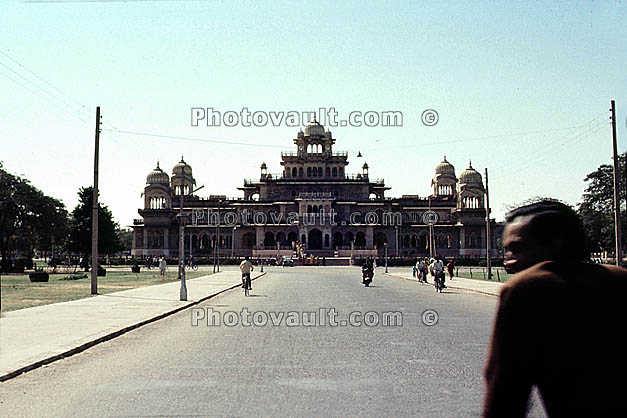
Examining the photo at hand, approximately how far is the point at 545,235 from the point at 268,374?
8.27 meters

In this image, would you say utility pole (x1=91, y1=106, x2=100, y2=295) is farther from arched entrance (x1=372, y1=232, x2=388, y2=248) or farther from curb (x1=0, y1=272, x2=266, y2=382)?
arched entrance (x1=372, y1=232, x2=388, y2=248)

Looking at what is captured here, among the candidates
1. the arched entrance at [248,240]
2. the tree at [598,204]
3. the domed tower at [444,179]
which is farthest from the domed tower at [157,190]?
the tree at [598,204]

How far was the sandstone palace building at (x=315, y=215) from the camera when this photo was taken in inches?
4515

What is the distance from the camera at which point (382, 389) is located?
960cm

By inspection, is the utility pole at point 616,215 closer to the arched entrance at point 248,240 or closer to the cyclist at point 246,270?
the cyclist at point 246,270

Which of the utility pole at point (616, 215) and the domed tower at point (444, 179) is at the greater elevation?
the domed tower at point (444, 179)

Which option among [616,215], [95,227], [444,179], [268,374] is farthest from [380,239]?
[268,374]

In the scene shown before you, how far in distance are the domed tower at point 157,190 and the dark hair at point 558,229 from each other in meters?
122

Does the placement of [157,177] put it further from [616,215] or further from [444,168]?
[616,215]

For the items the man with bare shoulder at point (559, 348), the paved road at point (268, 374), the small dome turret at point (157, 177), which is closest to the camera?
the man with bare shoulder at point (559, 348)

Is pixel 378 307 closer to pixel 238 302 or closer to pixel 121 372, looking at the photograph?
pixel 238 302

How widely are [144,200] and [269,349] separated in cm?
11406

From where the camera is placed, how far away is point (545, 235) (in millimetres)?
3174

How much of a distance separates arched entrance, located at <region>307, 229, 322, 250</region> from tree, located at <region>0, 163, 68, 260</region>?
167 feet
